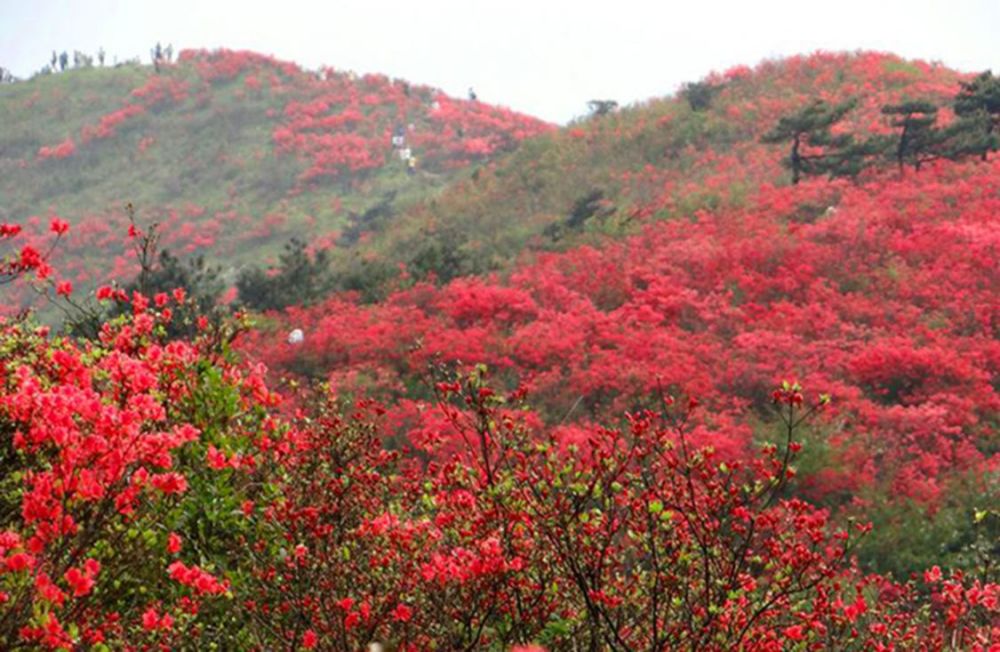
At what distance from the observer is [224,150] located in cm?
4931

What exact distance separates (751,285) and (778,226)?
3418mm

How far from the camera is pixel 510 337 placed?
1672cm

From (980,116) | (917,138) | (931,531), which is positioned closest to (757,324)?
(931,531)

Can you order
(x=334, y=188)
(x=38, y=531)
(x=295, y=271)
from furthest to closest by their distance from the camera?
(x=334, y=188) → (x=295, y=271) → (x=38, y=531)

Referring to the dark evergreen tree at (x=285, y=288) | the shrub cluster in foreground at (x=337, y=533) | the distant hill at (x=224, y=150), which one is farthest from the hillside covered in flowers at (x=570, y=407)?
the distant hill at (x=224, y=150)

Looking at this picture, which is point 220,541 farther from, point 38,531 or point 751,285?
point 751,285

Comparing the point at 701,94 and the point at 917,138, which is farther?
the point at 701,94

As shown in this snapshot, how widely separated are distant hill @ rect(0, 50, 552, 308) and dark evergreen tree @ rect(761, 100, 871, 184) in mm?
20288

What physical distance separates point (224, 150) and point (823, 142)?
36.4 metres

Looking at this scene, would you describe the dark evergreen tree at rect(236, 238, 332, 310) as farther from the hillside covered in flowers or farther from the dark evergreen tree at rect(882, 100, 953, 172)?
the dark evergreen tree at rect(882, 100, 953, 172)

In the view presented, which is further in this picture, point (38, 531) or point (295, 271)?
point (295, 271)

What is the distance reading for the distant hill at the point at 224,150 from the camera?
137 ft

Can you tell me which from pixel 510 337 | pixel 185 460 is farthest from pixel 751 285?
pixel 185 460

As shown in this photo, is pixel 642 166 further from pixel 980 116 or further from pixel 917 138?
pixel 980 116
